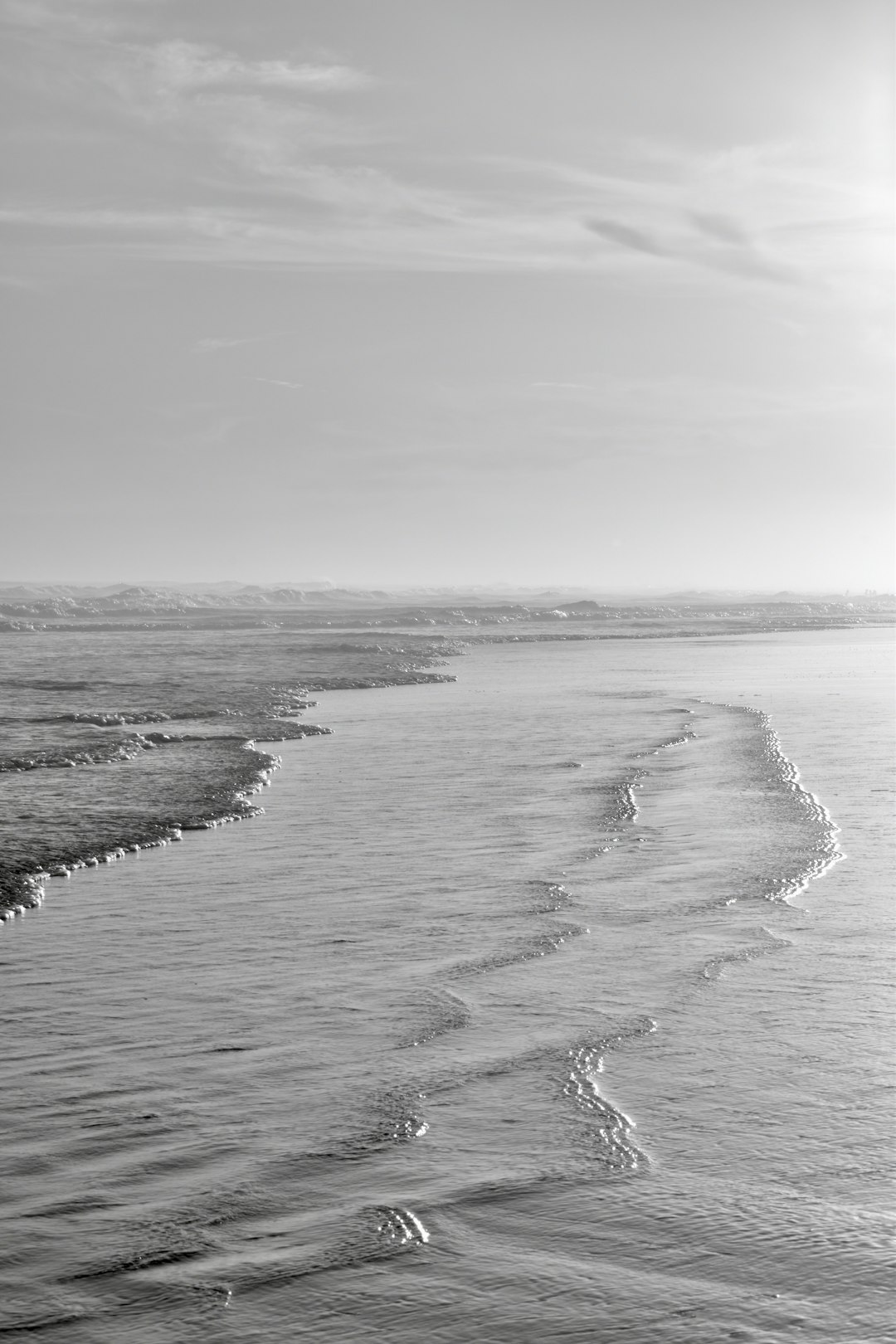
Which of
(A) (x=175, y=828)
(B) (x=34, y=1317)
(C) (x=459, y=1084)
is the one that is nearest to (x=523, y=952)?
(C) (x=459, y=1084)

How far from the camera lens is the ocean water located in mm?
5055

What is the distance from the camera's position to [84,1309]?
16.1ft

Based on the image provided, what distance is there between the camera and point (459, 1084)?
7.14m

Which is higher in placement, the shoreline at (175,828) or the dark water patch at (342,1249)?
the shoreline at (175,828)

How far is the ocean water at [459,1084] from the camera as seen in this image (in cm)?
505

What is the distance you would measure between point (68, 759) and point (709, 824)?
10393 mm

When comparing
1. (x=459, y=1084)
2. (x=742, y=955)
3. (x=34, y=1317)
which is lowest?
(x=34, y=1317)

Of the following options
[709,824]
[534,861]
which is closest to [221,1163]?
[534,861]

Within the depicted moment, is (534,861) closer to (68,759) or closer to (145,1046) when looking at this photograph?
(145,1046)

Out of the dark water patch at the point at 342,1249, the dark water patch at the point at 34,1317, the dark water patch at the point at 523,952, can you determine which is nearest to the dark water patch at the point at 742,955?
Result: the dark water patch at the point at 523,952

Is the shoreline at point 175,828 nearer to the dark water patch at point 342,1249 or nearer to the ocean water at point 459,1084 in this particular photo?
the ocean water at point 459,1084

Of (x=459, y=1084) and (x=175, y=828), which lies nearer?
(x=459, y=1084)

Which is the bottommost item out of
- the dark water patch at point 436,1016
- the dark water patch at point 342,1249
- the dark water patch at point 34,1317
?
the dark water patch at point 34,1317

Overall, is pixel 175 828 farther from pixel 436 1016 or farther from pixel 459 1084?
pixel 459 1084
